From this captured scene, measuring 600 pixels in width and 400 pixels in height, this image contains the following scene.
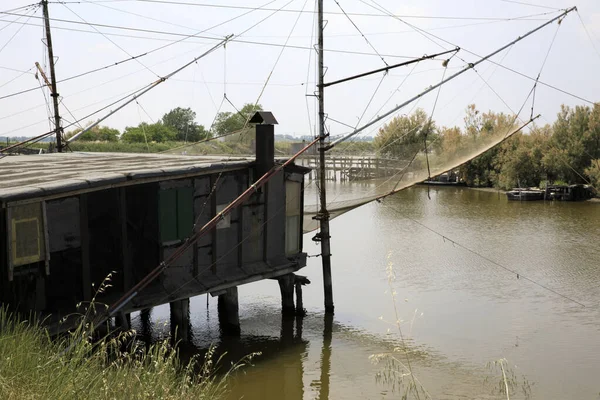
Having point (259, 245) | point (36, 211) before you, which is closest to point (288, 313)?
point (259, 245)

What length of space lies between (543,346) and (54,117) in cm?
2001

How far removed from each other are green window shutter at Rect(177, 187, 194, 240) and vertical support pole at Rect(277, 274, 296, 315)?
3.90 metres

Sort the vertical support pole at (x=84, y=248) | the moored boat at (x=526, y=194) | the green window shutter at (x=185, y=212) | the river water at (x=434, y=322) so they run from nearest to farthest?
the vertical support pole at (x=84, y=248) < the river water at (x=434, y=322) < the green window shutter at (x=185, y=212) < the moored boat at (x=526, y=194)

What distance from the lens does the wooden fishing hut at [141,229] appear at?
1330 cm

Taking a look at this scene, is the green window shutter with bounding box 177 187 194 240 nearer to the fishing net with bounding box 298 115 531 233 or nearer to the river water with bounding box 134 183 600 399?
the river water with bounding box 134 183 600 399

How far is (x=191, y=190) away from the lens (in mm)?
17453

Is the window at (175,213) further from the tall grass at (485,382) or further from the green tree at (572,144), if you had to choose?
the green tree at (572,144)

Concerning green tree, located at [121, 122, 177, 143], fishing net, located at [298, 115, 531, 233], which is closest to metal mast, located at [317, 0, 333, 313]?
fishing net, located at [298, 115, 531, 233]

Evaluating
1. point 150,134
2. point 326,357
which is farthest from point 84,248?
point 150,134

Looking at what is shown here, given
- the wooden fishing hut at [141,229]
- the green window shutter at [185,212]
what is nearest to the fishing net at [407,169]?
the wooden fishing hut at [141,229]

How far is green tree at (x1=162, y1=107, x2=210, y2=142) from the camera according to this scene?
8681 cm

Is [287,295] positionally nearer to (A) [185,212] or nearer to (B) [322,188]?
(B) [322,188]

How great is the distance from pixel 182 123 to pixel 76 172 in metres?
76.3

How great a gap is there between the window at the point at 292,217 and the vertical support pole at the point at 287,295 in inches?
31.2
